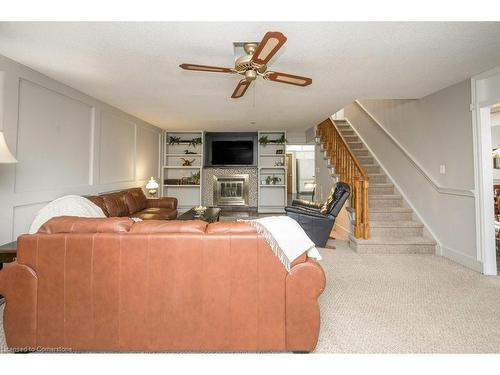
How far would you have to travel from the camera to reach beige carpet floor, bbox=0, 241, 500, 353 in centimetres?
179

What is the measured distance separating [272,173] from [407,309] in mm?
6006

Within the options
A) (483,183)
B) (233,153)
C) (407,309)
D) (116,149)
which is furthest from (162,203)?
(483,183)

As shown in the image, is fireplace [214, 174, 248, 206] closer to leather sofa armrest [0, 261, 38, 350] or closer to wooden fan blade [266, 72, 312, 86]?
wooden fan blade [266, 72, 312, 86]

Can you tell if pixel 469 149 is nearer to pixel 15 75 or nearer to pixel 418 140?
pixel 418 140

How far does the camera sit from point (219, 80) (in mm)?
3451

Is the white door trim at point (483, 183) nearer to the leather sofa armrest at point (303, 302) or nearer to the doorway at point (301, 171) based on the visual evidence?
the leather sofa armrest at point (303, 302)

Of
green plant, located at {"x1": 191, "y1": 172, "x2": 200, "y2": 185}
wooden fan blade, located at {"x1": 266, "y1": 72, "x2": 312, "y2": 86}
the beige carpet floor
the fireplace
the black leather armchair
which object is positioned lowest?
the beige carpet floor

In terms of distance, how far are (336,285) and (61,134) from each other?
4149 millimetres

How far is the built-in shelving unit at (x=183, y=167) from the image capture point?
7777mm

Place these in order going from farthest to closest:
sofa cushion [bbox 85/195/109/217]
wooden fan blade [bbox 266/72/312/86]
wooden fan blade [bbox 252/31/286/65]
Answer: sofa cushion [bbox 85/195/109/217]
wooden fan blade [bbox 266/72/312/86]
wooden fan blade [bbox 252/31/286/65]

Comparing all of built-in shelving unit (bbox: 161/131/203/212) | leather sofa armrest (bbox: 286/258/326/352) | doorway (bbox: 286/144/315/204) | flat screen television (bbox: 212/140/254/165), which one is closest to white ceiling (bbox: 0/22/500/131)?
leather sofa armrest (bbox: 286/258/326/352)

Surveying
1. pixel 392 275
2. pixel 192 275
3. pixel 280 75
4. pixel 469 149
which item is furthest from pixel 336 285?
pixel 469 149

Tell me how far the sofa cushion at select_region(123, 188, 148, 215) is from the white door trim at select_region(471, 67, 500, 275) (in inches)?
209

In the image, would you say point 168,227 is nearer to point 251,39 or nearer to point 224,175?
point 251,39
